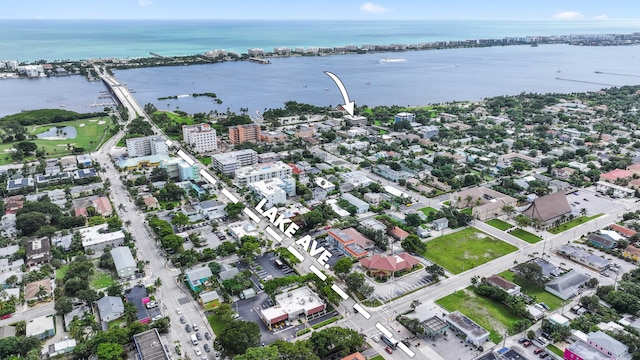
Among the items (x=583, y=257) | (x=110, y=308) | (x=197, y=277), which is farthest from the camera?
(x=583, y=257)

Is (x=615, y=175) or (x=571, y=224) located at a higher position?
(x=615, y=175)

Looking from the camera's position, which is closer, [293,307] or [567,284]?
[293,307]

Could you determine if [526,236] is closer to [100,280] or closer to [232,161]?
[232,161]

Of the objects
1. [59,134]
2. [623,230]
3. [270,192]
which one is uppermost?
[59,134]

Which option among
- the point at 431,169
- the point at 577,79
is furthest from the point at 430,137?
the point at 577,79

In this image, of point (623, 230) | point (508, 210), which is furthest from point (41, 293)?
point (623, 230)

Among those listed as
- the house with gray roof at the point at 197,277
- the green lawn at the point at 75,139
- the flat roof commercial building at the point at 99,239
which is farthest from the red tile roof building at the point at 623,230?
the green lawn at the point at 75,139

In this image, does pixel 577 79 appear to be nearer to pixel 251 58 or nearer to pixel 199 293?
pixel 251 58
